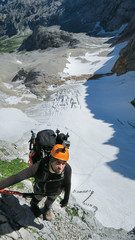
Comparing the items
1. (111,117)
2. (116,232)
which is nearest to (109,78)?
(111,117)

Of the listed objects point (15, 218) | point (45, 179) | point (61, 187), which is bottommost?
point (15, 218)

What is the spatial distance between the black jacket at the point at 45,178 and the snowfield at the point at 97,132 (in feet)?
15.9

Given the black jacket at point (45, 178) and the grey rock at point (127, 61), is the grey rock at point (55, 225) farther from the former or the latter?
the grey rock at point (127, 61)

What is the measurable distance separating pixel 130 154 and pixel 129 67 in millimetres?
22775

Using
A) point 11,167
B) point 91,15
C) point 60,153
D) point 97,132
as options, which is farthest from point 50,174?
point 91,15

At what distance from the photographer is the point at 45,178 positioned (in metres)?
4.36

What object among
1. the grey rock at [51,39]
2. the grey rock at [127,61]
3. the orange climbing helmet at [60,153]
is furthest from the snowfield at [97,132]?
the grey rock at [51,39]

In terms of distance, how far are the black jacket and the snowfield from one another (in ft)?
15.9

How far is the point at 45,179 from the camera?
4.38 m

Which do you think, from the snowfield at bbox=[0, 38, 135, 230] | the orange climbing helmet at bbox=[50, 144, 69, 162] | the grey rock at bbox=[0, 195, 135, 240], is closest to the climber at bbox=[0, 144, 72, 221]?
the orange climbing helmet at bbox=[50, 144, 69, 162]

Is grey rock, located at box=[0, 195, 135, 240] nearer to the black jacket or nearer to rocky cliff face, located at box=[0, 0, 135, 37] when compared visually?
the black jacket

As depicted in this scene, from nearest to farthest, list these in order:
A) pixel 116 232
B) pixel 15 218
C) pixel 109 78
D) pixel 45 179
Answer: pixel 45 179 < pixel 15 218 < pixel 116 232 < pixel 109 78

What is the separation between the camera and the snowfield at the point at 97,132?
949 cm

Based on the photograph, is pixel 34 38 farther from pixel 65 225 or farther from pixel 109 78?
pixel 65 225
